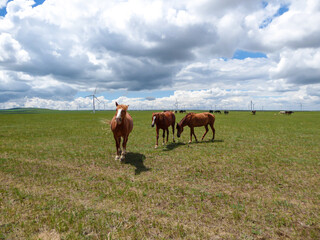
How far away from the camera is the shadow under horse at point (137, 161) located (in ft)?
26.0

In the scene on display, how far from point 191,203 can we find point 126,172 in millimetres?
3606

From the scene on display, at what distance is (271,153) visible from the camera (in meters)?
10.4

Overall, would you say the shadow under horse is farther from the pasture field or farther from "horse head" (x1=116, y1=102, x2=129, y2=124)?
"horse head" (x1=116, y1=102, x2=129, y2=124)

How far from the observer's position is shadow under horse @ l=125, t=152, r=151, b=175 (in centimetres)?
793

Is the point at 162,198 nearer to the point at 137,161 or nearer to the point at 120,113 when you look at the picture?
the point at 137,161

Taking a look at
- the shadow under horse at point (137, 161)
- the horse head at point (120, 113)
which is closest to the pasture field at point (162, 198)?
the shadow under horse at point (137, 161)

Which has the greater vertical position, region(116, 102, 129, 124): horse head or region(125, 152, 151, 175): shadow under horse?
region(116, 102, 129, 124): horse head

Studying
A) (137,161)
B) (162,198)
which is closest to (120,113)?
(137,161)

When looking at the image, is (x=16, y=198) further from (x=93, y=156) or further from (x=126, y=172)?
(x=93, y=156)

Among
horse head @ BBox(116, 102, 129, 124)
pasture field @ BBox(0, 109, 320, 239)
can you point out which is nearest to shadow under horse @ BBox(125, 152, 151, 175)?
pasture field @ BBox(0, 109, 320, 239)

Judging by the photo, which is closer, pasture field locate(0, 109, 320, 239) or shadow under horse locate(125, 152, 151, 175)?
pasture field locate(0, 109, 320, 239)

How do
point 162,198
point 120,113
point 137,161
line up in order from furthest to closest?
point 137,161
point 120,113
point 162,198

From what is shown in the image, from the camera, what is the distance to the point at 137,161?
9258 mm

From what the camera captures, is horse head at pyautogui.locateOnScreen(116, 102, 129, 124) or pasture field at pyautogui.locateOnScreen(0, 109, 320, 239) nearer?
pasture field at pyautogui.locateOnScreen(0, 109, 320, 239)
